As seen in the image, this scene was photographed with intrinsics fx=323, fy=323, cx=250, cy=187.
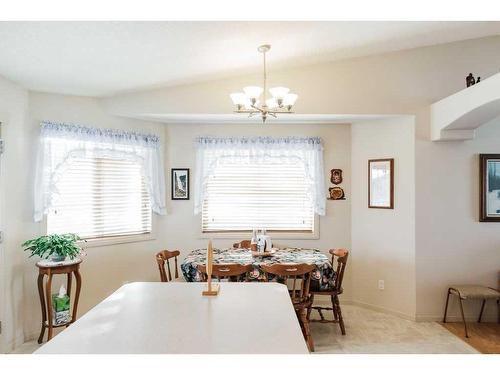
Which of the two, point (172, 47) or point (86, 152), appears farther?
point (86, 152)

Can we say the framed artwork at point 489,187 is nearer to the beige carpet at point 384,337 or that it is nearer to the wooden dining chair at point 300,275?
the beige carpet at point 384,337

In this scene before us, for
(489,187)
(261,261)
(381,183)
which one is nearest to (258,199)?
(261,261)

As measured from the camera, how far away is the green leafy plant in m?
3.06

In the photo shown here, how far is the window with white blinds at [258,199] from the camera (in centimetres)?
444

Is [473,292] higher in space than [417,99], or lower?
lower

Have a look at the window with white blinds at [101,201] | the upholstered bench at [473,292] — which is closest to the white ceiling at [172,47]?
the window with white blinds at [101,201]

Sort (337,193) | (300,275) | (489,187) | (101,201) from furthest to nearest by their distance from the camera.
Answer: (337,193), (101,201), (489,187), (300,275)

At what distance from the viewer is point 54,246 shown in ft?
10.1

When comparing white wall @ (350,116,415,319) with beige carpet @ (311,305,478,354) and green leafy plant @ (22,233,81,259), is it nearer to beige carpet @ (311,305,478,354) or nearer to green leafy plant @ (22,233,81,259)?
beige carpet @ (311,305,478,354)

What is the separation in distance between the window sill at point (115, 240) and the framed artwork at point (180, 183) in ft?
2.02

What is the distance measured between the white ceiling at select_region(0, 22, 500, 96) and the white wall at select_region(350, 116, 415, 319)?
1021 mm

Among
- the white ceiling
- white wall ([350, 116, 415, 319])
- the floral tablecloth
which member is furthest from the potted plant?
white wall ([350, 116, 415, 319])

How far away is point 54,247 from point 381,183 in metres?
3.69

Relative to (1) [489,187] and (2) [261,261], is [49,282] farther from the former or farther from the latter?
(1) [489,187]
